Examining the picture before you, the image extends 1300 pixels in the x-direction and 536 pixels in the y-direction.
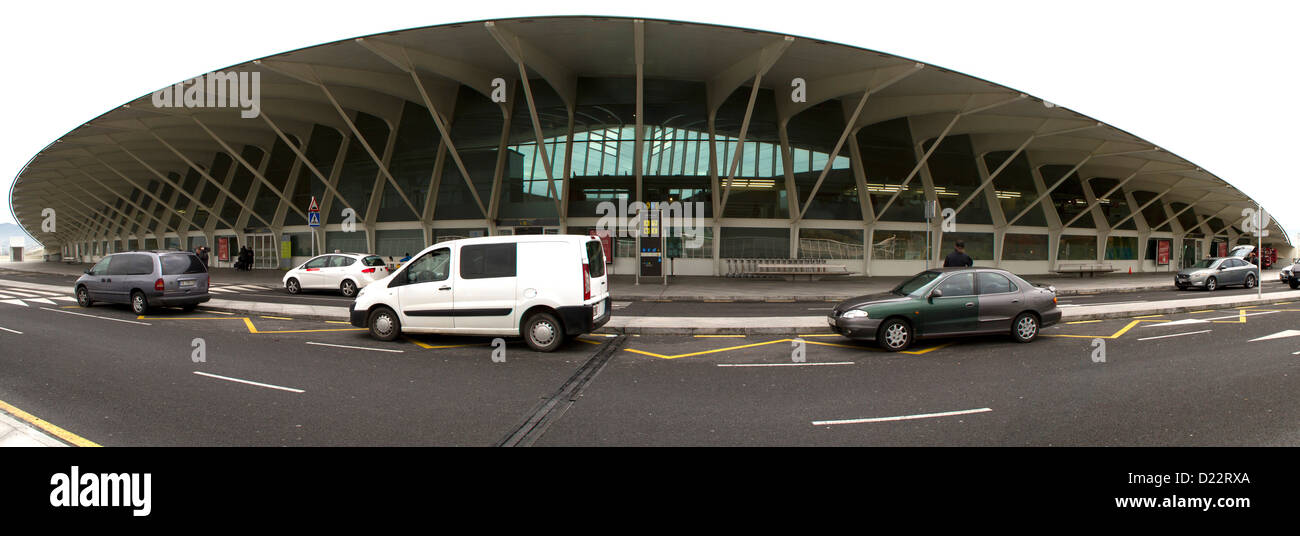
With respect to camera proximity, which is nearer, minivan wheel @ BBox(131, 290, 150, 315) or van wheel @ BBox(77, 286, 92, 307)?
minivan wheel @ BBox(131, 290, 150, 315)

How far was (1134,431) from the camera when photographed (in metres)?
4.05

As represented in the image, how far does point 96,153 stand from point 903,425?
44.6 meters

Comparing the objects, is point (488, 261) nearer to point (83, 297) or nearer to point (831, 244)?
point (83, 297)

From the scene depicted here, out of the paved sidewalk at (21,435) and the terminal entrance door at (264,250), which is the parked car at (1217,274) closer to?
the paved sidewalk at (21,435)

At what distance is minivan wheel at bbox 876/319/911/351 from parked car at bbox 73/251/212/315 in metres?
15.2

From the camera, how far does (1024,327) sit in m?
8.32

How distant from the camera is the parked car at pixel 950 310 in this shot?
7832mm

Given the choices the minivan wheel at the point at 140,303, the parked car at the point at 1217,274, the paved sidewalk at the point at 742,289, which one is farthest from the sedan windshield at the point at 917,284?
the parked car at the point at 1217,274

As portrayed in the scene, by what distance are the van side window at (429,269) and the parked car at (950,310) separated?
21.8ft

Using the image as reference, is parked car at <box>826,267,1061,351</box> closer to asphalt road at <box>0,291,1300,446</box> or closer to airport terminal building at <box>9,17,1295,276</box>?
asphalt road at <box>0,291,1300,446</box>

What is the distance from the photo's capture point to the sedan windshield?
27.3 feet

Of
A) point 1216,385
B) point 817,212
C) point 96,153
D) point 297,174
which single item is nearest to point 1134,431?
point 1216,385

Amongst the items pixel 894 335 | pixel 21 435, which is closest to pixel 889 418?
pixel 894 335

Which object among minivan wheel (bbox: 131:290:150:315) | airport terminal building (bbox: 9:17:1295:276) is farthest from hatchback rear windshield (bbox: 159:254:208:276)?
airport terminal building (bbox: 9:17:1295:276)
